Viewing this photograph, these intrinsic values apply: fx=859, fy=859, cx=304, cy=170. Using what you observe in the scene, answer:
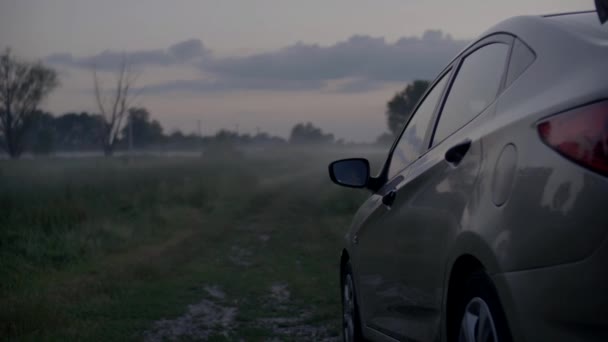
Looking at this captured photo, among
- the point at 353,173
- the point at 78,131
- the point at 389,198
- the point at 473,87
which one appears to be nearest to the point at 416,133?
the point at 389,198

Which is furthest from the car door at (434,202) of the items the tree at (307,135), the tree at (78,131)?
the tree at (307,135)

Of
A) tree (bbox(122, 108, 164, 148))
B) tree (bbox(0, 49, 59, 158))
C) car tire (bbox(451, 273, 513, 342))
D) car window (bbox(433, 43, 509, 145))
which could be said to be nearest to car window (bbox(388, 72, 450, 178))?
car window (bbox(433, 43, 509, 145))

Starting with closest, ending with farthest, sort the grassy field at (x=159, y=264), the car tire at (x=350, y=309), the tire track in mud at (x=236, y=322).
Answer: the car tire at (x=350, y=309), the tire track in mud at (x=236, y=322), the grassy field at (x=159, y=264)

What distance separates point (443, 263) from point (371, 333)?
1.82m

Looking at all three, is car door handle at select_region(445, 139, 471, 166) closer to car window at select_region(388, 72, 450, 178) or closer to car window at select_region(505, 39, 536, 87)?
car window at select_region(505, 39, 536, 87)

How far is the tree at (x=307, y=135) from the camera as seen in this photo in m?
131

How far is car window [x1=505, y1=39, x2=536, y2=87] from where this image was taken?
3104 mm

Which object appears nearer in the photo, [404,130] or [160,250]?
[404,130]

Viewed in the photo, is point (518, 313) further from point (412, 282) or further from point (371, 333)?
point (371, 333)

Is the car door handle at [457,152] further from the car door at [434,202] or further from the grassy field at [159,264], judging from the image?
the grassy field at [159,264]

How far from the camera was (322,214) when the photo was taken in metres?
22.8

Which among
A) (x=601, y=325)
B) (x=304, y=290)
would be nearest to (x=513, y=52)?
(x=601, y=325)

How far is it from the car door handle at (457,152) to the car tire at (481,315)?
493mm

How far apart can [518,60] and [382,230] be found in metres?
1.57
